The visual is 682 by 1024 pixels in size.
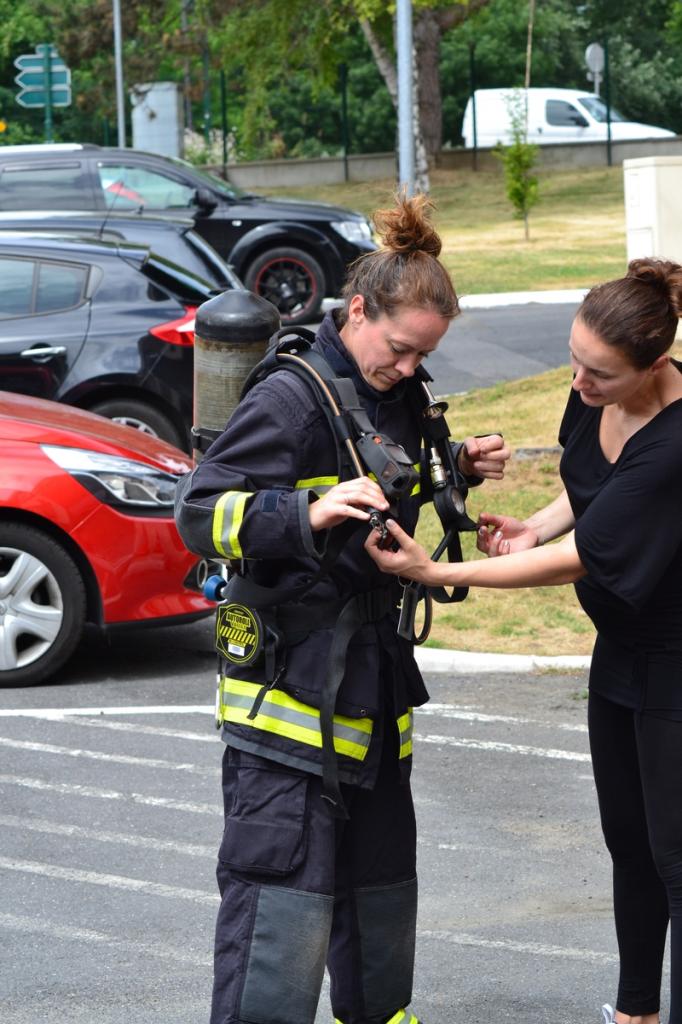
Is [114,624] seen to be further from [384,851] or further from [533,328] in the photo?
[533,328]

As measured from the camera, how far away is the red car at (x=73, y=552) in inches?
267

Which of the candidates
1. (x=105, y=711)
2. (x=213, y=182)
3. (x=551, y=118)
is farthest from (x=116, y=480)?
(x=551, y=118)

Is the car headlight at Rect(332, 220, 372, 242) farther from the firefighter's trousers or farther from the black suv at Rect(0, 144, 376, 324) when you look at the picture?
the firefighter's trousers

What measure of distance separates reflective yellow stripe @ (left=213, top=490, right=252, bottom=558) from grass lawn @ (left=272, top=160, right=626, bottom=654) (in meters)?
0.75

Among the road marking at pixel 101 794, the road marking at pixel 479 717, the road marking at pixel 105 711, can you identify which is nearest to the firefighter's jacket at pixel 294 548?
the road marking at pixel 101 794

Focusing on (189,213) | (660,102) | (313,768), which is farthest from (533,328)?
(660,102)

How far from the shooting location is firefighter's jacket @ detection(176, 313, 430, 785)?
10.2 ft

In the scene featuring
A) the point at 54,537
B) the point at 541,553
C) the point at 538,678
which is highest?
the point at 541,553

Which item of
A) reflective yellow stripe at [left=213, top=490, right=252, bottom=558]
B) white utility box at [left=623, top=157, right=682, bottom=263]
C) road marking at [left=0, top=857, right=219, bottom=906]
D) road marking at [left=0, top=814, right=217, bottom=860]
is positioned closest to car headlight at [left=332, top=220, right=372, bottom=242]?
white utility box at [left=623, top=157, right=682, bottom=263]

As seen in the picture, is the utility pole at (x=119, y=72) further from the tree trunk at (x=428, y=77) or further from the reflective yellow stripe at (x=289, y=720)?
the reflective yellow stripe at (x=289, y=720)

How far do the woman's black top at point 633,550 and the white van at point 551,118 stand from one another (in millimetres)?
33313

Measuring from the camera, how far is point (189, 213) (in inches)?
688

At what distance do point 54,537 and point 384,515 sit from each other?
400 cm

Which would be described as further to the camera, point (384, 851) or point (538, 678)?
point (538, 678)
